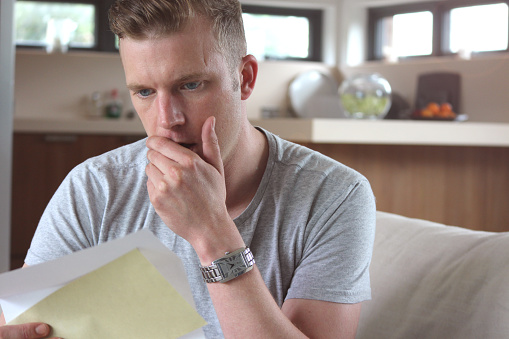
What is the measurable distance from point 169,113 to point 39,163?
3253mm

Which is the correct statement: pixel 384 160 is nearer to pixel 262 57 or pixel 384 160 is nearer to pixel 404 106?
pixel 404 106

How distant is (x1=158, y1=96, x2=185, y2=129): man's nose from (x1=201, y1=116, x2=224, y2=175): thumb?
47 millimetres

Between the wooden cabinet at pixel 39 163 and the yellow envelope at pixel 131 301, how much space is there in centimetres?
330

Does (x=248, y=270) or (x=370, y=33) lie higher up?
(x=370, y=33)

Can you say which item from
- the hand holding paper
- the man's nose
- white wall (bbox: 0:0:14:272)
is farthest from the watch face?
white wall (bbox: 0:0:14:272)

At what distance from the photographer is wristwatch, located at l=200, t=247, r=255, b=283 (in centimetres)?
96

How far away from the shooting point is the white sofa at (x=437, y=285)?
1.05 metres

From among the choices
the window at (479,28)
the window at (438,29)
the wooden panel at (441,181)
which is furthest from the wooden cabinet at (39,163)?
the window at (479,28)

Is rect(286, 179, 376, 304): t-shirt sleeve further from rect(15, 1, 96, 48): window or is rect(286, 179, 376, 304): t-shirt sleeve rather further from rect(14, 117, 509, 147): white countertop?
rect(15, 1, 96, 48): window

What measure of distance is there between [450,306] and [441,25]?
3882 millimetres

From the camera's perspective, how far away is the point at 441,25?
460 cm

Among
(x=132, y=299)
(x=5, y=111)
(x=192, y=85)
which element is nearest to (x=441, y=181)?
(x=5, y=111)

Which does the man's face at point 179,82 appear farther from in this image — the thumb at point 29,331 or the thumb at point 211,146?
the thumb at point 29,331

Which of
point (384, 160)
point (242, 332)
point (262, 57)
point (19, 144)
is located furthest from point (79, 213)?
point (262, 57)
